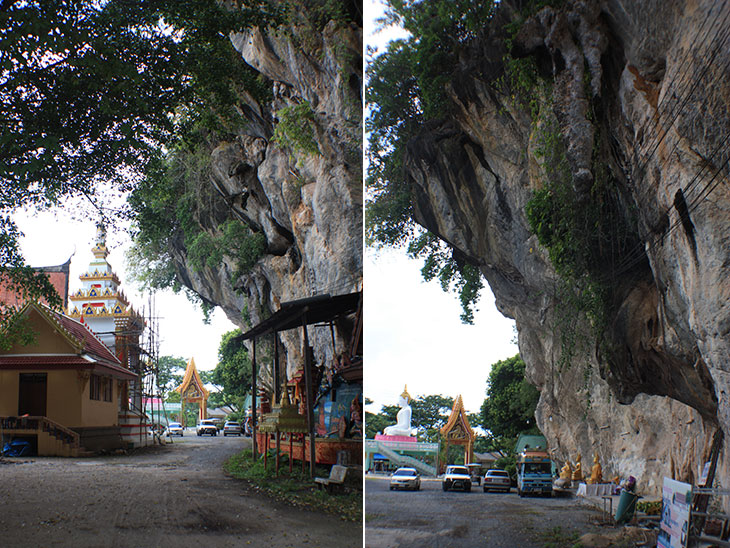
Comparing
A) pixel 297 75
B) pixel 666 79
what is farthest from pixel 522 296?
pixel 297 75

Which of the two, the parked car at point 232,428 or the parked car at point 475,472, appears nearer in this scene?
the parked car at point 475,472

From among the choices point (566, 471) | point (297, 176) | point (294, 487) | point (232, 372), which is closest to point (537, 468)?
point (566, 471)

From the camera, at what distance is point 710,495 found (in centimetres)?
187

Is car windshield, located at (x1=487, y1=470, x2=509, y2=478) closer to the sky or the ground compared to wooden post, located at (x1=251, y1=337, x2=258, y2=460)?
closer to the ground

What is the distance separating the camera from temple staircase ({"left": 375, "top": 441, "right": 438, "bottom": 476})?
265 centimetres

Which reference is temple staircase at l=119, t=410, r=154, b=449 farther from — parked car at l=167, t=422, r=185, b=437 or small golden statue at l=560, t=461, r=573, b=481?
small golden statue at l=560, t=461, r=573, b=481

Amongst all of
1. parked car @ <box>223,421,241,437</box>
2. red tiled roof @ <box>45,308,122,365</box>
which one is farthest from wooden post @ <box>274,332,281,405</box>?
red tiled roof @ <box>45,308,122,365</box>

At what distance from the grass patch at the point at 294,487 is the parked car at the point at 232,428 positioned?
0.37 ft

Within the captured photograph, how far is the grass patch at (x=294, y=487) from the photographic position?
286 cm

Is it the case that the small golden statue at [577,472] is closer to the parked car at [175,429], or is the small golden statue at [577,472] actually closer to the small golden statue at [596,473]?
the small golden statue at [596,473]

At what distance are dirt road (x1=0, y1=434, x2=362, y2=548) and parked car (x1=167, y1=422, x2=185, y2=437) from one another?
7cm

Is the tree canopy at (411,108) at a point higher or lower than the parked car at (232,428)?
higher

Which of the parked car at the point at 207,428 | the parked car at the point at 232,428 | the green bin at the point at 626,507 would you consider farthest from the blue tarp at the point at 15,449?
the green bin at the point at 626,507

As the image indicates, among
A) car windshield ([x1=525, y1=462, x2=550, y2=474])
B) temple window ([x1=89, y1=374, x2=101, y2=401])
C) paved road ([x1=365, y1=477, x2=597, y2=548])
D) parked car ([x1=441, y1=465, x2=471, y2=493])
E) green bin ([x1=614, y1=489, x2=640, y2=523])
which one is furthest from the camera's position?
temple window ([x1=89, y1=374, x2=101, y2=401])
